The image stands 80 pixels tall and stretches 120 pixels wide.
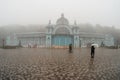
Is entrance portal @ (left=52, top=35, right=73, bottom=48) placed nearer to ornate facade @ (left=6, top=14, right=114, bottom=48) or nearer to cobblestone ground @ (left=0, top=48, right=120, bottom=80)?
ornate facade @ (left=6, top=14, right=114, bottom=48)

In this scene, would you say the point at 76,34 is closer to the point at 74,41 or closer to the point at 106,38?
the point at 74,41

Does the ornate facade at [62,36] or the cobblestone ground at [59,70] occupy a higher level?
the ornate facade at [62,36]

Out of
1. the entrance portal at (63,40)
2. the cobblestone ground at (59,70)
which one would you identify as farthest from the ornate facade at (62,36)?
the cobblestone ground at (59,70)

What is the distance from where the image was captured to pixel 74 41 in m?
74.8

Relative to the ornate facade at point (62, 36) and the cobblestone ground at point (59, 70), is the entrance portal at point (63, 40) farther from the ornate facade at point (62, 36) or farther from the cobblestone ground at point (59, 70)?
the cobblestone ground at point (59, 70)

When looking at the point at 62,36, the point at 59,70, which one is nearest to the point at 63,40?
the point at 62,36

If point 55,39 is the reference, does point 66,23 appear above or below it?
above

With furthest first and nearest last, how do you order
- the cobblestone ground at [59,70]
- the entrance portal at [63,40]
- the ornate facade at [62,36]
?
the entrance portal at [63,40]
the ornate facade at [62,36]
the cobblestone ground at [59,70]

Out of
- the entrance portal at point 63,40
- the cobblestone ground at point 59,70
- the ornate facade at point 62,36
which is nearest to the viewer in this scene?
the cobblestone ground at point 59,70

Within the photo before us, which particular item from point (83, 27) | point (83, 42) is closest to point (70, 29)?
point (83, 42)

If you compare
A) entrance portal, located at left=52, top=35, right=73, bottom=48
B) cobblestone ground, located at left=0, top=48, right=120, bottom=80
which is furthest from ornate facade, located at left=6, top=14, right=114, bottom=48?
cobblestone ground, located at left=0, top=48, right=120, bottom=80

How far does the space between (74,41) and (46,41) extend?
10507 millimetres

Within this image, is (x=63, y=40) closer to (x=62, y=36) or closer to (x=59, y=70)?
(x=62, y=36)

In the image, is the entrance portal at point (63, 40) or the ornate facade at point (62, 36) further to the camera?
the entrance portal at point (63, 40)
